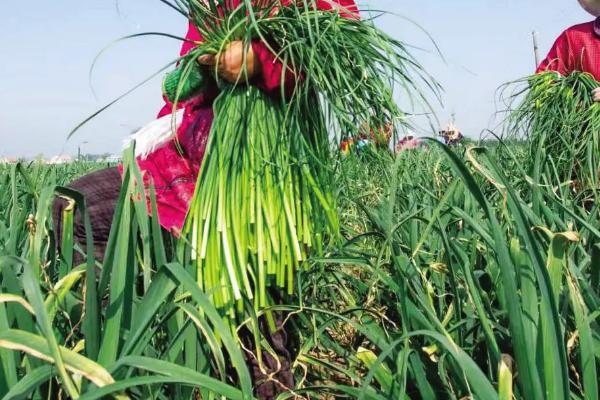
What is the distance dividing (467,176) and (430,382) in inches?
16.9

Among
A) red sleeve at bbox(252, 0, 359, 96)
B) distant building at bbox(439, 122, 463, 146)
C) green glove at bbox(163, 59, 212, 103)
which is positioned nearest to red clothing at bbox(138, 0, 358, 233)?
green glove at bbox(163, 59, 212, 103)

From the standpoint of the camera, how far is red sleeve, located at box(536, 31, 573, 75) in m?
2.54

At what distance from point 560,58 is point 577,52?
0.07 metres

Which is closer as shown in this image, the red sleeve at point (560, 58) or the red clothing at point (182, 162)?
the red clothing at point (182, 162)

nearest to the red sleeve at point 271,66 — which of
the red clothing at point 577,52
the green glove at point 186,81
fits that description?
the green glove at point 186,81

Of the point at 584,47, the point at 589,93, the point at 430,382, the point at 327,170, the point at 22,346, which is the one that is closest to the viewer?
the point at 22,346

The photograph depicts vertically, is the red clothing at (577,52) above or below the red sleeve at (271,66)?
above

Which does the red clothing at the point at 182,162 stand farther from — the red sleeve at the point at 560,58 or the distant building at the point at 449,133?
the red sleeve at the point at 560,58

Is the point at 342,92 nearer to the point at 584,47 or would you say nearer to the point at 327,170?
the point at 327,170

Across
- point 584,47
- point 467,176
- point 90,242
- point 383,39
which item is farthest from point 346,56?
point 584,47

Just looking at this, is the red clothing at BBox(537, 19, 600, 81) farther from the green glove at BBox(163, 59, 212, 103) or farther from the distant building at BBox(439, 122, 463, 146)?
the green glove at BBox(163, 59, 212, 103)

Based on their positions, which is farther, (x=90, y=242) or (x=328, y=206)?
(x=328, y=206)

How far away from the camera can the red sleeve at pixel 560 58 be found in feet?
8.32

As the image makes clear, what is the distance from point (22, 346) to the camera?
0.78 meters
